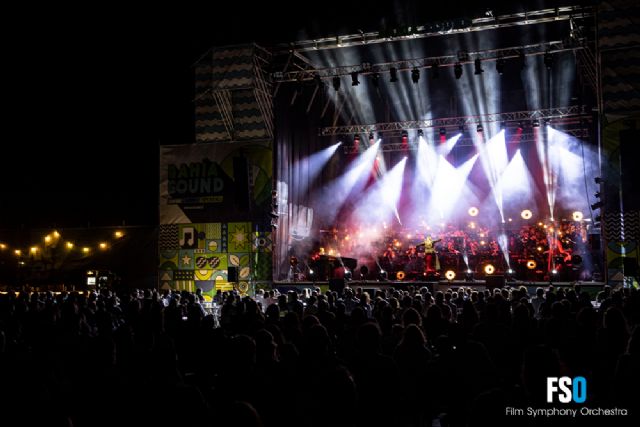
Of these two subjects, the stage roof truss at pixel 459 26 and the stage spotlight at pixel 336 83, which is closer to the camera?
the stage roof truss at pixel 459 26

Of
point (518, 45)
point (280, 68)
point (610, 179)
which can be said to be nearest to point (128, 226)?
point (280, 68)

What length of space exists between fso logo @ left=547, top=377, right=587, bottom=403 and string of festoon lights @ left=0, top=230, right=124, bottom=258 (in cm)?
2297

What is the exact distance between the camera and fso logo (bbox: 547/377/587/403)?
3.97 metres

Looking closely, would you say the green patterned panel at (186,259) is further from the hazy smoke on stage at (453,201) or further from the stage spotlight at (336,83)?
the stage spotlight at (336,83)

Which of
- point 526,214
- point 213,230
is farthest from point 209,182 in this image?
point 526,214

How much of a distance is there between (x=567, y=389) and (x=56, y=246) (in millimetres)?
25564

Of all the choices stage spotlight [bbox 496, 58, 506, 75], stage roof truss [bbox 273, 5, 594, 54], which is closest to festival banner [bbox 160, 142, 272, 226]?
stage roof truss [bbox 273, 5, 594, 54]

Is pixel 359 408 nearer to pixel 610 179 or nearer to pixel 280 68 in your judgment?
pixel 610 179

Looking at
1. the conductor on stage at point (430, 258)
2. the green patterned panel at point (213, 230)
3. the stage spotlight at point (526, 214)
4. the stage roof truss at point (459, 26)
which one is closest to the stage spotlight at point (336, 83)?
the stage roof truss at point (459, 26)

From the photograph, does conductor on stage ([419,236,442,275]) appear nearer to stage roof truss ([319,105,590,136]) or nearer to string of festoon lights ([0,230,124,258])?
stage roof truss ([319,105,590,136])

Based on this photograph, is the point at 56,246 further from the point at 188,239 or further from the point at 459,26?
the point at 459,26

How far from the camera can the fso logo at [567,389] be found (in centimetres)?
397

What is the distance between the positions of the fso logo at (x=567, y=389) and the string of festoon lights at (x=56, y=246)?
22967 millimetres

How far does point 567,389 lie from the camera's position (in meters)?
4.32
